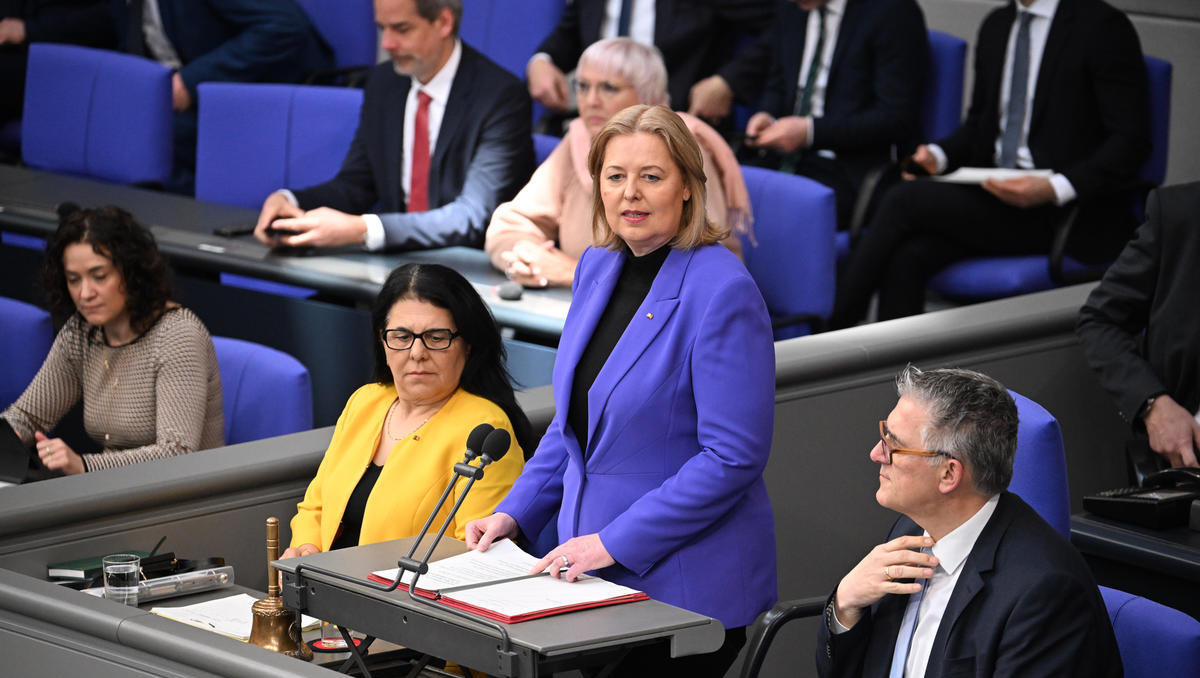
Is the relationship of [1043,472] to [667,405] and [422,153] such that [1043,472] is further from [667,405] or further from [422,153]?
[422,153]

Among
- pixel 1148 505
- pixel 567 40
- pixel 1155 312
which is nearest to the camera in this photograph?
pixel 1148 505

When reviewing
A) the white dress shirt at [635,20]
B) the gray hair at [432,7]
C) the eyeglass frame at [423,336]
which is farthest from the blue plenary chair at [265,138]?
the eyeglass frame at [423,336]

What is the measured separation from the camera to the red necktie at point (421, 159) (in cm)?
460

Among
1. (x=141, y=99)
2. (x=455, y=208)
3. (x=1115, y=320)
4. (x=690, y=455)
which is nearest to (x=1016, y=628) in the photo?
(x=690, y=455)

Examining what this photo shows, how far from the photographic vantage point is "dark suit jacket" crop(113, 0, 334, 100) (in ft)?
19.8

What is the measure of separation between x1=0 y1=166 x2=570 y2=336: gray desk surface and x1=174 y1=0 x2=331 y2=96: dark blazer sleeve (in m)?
0.91

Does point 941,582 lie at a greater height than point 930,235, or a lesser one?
lesser

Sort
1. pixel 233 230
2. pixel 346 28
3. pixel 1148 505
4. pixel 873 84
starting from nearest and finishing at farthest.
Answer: pixel 1148 505 → pixel 233 230 → pixel 873 84 → pixel 346 28

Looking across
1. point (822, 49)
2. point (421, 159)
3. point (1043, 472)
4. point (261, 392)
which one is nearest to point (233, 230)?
point (421, 159)

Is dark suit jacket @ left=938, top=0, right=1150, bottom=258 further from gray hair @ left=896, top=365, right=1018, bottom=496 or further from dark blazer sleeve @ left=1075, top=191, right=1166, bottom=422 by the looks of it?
gray hair @ left=896, top=365, right=1018, bottom=496

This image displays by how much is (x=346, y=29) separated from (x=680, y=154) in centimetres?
429

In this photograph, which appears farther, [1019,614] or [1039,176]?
[1039,176]

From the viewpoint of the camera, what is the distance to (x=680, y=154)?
2211 millimetres

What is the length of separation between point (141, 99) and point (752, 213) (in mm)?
2482
